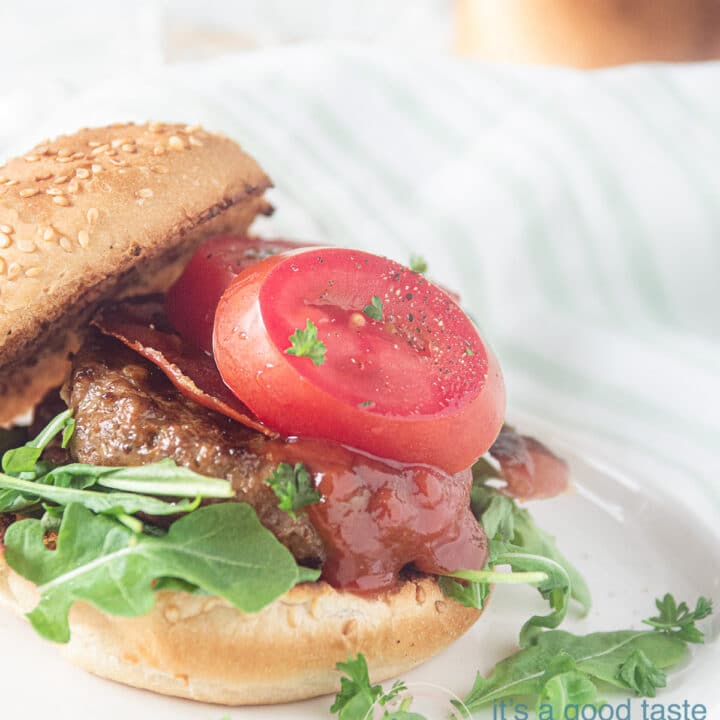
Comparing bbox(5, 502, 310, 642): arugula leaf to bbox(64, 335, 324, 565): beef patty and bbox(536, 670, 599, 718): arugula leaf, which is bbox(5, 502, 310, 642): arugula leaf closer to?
bbox(64, 335, 324, 565): beef patty

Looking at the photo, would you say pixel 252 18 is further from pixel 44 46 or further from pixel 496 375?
pixel 496 375

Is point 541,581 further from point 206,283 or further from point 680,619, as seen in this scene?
point 206,283

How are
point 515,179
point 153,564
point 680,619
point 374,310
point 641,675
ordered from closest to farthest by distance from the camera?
point 153,564 < point 374,310 < point 641,675 < point 680,619 < point 515,179

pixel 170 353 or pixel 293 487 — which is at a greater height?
pixel 170 353

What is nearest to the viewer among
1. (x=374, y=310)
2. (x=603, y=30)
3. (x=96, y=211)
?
(x=374, y=310)

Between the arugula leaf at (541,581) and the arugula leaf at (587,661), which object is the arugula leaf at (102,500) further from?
the arugula leaf at (587,661)

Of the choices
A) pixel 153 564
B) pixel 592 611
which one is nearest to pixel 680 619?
pixel 592 611
